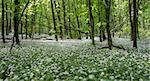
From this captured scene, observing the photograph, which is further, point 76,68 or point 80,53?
point 80,53

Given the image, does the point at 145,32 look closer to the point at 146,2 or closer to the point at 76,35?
the point at 146,2

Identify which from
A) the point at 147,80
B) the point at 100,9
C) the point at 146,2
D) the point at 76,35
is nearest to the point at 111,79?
the point at 147,80

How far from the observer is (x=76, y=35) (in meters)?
47.9

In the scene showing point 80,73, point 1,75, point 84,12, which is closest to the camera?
point 80,73

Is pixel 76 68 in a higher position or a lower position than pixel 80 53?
higher

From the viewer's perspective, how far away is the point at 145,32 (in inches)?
1890

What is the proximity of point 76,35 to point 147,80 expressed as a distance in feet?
133

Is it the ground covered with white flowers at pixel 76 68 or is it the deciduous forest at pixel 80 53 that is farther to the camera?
the deciduous forest at pixel 80 53

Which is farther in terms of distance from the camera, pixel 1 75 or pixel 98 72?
pixel 1 75

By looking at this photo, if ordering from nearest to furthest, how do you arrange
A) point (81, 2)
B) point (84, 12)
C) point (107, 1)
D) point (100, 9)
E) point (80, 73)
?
point (80, 73) < point (107, 1) < point (100, 9) < point (84, 12) < point (81, 2)

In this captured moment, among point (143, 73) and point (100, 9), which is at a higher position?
point (100, 9)

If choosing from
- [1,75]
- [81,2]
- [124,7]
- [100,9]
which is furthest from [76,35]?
[1,75]

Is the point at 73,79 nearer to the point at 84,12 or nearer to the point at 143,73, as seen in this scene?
the point at 143,73

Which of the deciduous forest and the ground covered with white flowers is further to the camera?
the deciduous forest
